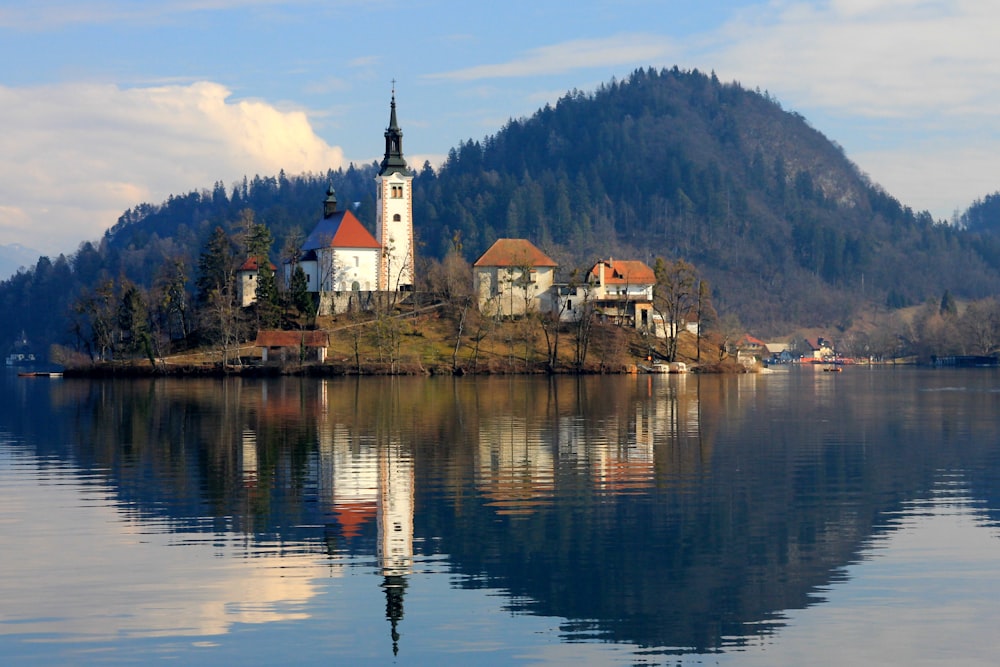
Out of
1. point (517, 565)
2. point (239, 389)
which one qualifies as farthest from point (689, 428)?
point (239, 389)

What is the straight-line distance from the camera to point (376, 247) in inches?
5241

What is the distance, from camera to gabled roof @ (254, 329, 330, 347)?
11512 centimetres

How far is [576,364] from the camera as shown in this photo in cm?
11962

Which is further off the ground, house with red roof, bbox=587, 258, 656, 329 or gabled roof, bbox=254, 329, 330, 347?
house with red roof, bbox=587, 258, 656, 329

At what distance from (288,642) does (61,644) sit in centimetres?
349

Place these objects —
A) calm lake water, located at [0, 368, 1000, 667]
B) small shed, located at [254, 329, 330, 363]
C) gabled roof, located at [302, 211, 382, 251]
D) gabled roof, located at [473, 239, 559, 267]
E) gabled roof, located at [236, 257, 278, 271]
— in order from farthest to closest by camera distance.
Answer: gabled roof, located at [473, 239, 559, 267], gabled roof, located at [302, 211, 382, 251], gabled roof, located at [236, 257, 278, 271], small shed, located at [254, 329, 330, 363], calm lake water, located at [0, 368, 1000, 667]

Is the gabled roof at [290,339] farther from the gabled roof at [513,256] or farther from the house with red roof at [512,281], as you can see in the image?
the gabled roof at [513,256]

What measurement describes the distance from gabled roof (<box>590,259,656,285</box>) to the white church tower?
20.4m

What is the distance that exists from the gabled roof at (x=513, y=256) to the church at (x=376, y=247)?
872 centimetres

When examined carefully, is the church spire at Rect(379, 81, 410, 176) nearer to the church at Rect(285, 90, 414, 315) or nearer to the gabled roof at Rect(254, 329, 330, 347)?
the church at Rect(285, 90, 414, 315)

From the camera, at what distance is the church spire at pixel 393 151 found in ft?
438

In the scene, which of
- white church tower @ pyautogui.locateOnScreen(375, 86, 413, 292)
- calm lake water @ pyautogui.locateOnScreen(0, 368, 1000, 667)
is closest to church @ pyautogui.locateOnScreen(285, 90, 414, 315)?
white church tower @ pyautogui.locateOnScreen(375, 86, 413, 292)

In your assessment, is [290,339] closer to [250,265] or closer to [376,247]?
[250,265]

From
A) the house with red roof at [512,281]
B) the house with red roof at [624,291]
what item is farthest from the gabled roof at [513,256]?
the house with red roof at [624,291]
